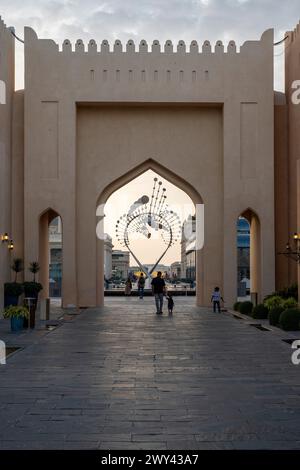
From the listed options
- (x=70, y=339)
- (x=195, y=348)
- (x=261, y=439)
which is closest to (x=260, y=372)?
(x=195, y=348)

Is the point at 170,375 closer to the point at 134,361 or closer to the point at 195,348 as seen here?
the point at 134,361

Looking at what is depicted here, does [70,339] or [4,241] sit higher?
[4,241]

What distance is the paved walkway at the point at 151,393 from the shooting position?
202 inches

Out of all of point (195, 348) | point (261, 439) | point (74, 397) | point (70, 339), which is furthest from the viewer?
point (70, 339)

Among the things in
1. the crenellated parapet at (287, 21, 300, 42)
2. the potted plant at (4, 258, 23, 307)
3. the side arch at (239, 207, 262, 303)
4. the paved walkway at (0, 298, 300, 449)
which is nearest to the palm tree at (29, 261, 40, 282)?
the potted plant at (4, 258, 23, 307)

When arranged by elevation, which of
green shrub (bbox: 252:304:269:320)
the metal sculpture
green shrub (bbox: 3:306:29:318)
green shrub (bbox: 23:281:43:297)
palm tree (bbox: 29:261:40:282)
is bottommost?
green shrub (bbox: 252:304:269:320)

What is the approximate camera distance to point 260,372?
8.33 meters

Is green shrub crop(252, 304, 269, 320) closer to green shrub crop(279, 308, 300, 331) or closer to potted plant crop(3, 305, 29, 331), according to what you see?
green shrub crop(279, 308, 300, 331)

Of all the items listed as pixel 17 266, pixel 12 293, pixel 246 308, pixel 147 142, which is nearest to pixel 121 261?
pixel 147 142

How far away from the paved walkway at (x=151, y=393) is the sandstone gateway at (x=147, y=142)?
9.63 m

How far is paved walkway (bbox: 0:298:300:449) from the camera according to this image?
5.14m

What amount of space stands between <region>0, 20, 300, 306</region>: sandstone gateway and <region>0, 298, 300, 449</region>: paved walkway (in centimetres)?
963
